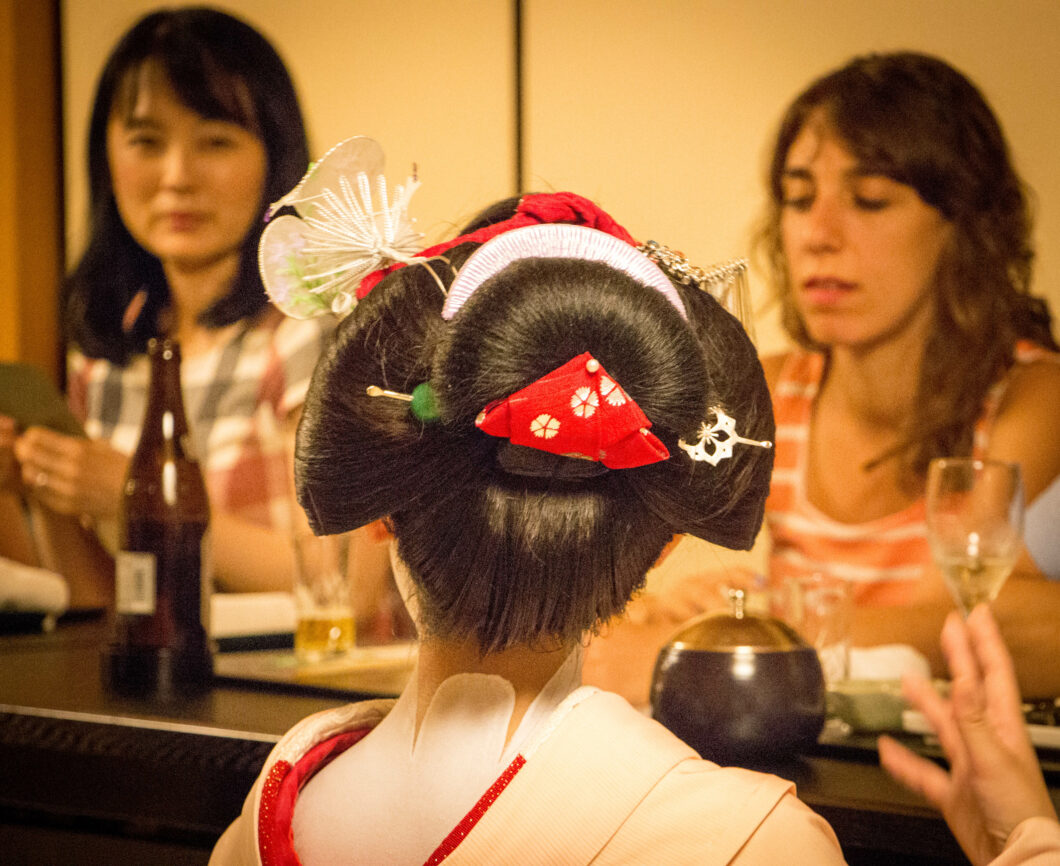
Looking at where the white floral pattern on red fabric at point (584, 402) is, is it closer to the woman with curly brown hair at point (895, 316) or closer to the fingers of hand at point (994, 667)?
the fingers of hand at point (994, 667)

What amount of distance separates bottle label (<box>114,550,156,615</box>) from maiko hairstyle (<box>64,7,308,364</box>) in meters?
1.17

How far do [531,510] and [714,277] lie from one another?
0.70 feet

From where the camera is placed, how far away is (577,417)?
52cm

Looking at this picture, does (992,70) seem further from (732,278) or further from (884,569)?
(732,278)

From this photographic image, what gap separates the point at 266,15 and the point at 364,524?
2.19 meters

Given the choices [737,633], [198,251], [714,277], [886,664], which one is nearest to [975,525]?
[886,664]

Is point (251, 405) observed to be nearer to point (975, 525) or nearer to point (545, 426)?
point (975, 525)

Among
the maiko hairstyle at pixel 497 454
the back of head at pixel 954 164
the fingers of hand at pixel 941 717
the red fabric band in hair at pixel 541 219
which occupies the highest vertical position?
the back of head at pixel 954 164

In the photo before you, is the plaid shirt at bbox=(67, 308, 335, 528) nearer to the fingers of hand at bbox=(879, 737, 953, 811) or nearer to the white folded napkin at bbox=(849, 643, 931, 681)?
the white folded napkin at bbox=(849, 643, 931, 681)

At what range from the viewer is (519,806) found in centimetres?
57

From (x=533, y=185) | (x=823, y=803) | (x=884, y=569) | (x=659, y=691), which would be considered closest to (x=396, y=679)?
(x=659, y=691)

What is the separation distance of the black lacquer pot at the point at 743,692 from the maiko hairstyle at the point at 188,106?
5.42 ft

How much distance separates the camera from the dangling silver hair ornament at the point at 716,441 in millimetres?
592

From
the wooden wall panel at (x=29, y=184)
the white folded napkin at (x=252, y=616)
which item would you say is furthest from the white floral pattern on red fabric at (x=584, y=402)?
the wooden wall panel at (x=29, y=184)
